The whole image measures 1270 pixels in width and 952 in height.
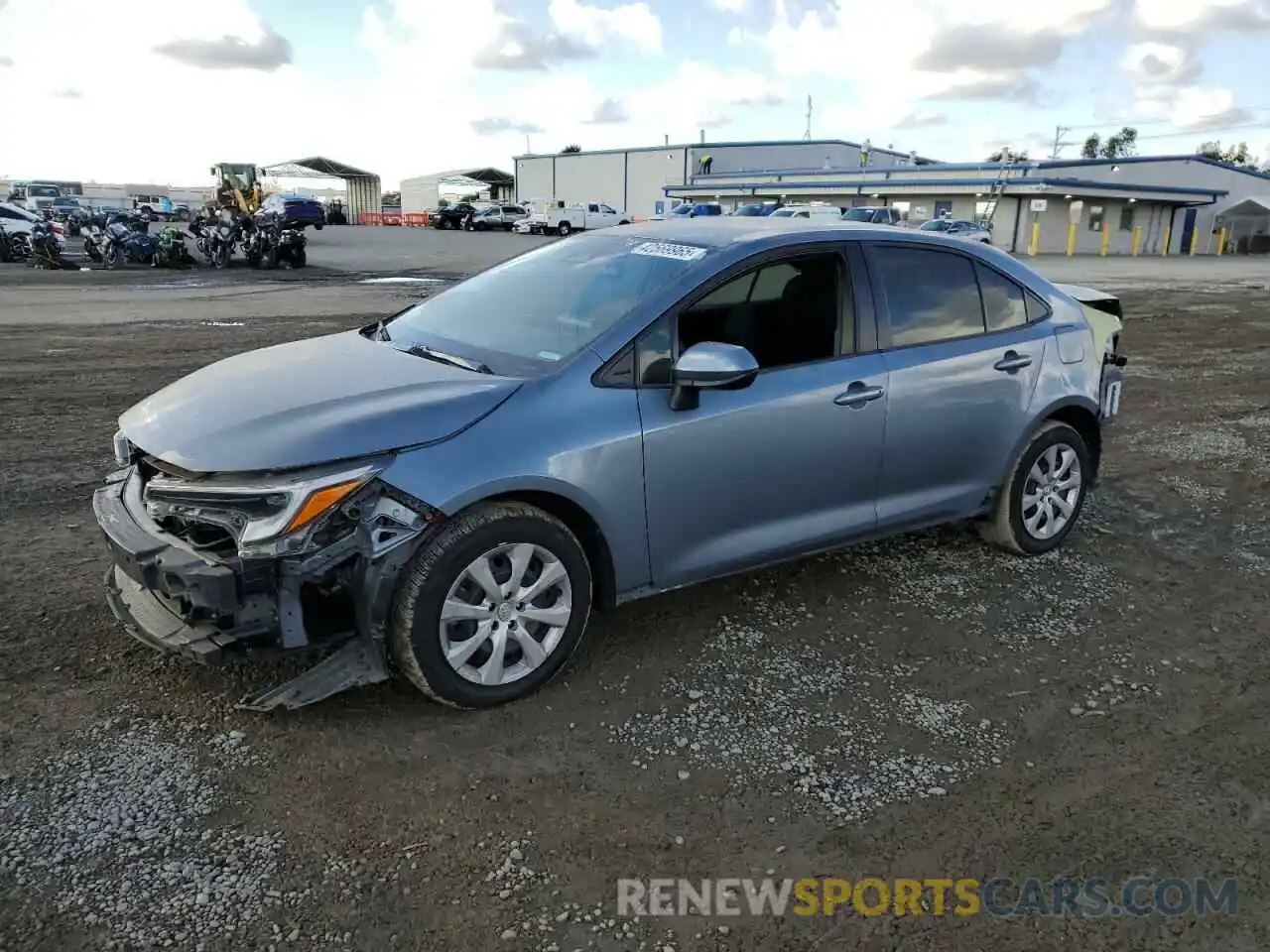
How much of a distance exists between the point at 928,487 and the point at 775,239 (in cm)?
140

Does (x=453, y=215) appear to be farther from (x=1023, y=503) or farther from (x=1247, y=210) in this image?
(x=1023, y=503)

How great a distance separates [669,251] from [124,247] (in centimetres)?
2602

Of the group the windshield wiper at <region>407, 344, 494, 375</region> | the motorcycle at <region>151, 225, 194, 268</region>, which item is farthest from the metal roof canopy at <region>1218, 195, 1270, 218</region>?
the windshield wiper at <region>407, 344, 494, 375</region>

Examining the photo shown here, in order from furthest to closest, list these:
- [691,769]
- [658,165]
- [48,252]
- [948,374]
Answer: [658,165], [48,252], [948,374], [691,769]

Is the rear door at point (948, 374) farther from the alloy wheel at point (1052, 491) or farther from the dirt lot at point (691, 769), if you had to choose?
the dirt lot at point (691, 769)

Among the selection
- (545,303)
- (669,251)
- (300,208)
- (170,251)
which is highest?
(300,208)

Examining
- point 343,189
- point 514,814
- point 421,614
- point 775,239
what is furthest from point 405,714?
point 343,189

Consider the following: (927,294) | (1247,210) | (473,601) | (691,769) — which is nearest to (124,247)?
(927,294)

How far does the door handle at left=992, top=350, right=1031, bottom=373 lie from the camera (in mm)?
4750

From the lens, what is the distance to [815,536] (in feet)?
13.9

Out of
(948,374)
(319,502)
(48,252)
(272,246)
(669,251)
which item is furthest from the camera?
(272,246)

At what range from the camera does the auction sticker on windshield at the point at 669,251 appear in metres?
4.05

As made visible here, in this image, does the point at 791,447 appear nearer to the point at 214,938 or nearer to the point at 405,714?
the point at 405,714

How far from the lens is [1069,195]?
5266 cm
